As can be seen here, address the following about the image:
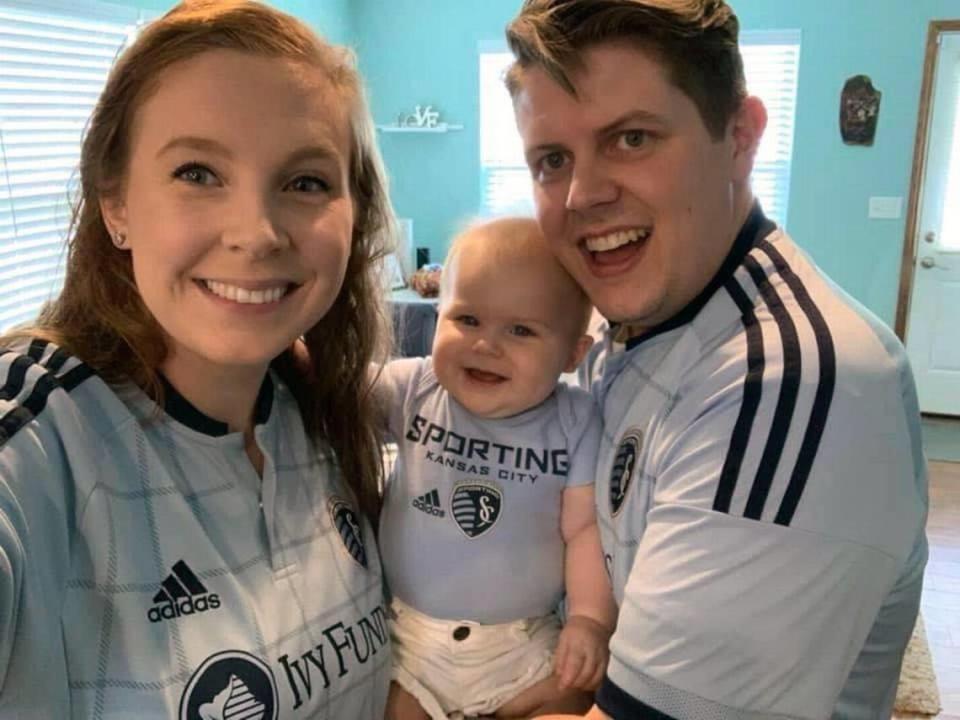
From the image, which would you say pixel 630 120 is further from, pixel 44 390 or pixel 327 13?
pixel 327 13

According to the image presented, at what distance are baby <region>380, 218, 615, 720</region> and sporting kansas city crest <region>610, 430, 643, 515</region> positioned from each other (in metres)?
0.13

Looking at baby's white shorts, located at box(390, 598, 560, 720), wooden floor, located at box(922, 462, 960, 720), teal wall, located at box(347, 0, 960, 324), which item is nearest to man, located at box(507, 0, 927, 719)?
baby's white shorts, located at box(390, 598, 560, 720)

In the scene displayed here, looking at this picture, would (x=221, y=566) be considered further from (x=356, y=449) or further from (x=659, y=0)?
(x=659, y=0)

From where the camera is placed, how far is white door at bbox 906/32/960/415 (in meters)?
5.39

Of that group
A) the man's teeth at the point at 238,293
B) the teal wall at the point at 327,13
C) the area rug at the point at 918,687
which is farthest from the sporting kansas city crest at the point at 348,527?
the teal wall at the point at 327,13

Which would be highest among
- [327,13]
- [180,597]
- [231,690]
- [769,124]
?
[327,13]

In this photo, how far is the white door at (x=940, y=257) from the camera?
539cm

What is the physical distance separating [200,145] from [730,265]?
0.72 meters

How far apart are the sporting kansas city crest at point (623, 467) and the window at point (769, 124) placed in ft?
13.5

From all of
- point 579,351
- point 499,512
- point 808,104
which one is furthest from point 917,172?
point 499,512

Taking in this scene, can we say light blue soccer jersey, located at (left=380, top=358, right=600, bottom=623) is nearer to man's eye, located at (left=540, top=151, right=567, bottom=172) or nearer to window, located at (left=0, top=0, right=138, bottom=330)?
man's eye, located at (left=540, top=151, right=567, bottom=172)

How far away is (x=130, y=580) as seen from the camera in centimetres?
93

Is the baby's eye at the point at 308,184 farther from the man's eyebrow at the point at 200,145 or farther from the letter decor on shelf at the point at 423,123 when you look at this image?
the letter decor on shelf at the point at 423,123

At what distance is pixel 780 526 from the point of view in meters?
0.93
